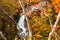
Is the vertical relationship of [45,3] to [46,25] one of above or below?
above

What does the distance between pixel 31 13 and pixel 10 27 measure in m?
1.78

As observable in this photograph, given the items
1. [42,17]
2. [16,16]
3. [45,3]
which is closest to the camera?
[42,17]

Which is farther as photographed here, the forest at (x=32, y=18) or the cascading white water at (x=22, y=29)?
the cascading white water at (x=22, y=29)

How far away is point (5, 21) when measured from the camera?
1152cm

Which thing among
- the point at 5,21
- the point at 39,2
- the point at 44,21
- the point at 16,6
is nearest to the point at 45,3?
the point at 39,2

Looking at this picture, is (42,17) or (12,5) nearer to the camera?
(42,17)

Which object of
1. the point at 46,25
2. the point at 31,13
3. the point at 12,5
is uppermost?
the point at 12,5

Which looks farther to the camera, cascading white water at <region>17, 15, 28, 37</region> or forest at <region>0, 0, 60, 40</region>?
cascading white water at <region>17, 15, 28, 37</region>

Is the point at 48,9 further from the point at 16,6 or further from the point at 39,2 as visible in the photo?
the point at 16,6

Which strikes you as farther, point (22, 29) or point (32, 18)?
point (22, 29)

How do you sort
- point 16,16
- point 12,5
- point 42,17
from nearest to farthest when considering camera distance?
point 42,17, point 12,5, point 16,16

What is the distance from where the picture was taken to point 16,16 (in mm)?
12539

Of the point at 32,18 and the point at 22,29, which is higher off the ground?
the point at 32,18

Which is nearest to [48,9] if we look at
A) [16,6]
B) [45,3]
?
[45,3]
